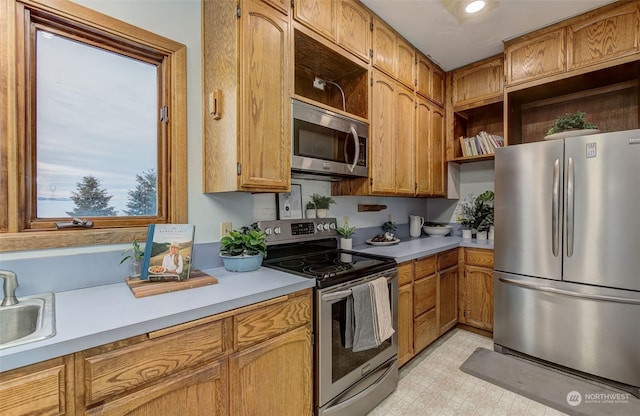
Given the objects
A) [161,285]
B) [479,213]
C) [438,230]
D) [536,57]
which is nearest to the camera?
[161,285]

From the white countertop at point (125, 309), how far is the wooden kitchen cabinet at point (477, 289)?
6.53 ft

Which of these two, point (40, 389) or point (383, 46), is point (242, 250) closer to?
point (40, 389)

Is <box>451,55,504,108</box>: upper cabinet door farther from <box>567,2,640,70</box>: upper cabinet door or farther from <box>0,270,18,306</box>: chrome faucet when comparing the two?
<box>0,270,18,306</box>: chrome faucet

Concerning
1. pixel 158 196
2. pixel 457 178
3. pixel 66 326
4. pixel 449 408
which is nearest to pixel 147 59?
Result: pixel 158 196

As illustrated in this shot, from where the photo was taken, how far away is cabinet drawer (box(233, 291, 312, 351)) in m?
1.21

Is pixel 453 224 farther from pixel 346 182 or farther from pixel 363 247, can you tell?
pixel 346 182

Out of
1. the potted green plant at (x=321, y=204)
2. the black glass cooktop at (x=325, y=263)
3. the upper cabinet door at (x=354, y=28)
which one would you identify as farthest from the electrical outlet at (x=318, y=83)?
the black glass cooktop at (x=325, y=263)

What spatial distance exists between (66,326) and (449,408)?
2023 millimetres

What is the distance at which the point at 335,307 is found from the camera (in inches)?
61.5

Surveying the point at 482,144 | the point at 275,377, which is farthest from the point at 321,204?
the point at 482,144

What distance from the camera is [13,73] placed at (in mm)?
1188

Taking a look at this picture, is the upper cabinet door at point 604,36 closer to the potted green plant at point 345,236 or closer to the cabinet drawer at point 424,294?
the cabinet drawer at point 424,294

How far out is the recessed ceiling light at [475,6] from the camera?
2.04 metres

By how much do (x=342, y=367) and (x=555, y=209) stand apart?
1893 mm
